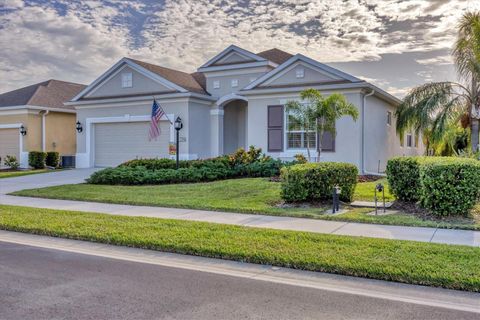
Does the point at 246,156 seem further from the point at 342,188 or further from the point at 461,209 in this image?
the point at 461,209

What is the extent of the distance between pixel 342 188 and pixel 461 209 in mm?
2998

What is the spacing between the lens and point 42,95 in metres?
26.9

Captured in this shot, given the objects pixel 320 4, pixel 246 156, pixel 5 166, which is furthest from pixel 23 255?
pixel 5 166

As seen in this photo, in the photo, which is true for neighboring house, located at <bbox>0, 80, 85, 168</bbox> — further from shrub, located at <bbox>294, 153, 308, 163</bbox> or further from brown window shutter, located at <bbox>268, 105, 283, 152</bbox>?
shrub, located at <bbox>294, 153, 308, 163</bbox>

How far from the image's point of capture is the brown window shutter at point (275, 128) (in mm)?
19203

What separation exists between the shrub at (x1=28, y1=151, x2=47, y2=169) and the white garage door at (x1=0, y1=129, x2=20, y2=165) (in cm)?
148

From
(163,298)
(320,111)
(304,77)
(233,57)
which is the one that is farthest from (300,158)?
(163,298)

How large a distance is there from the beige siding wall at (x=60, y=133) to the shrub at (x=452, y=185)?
22520mm

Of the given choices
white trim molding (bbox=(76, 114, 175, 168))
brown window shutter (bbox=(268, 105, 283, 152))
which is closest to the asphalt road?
brown window shutter (bbox=(268, 105, 283, 152))

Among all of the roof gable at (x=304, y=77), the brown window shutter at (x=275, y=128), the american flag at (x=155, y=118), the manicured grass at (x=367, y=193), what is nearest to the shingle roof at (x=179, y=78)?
the american flag at (x=155, y=118)

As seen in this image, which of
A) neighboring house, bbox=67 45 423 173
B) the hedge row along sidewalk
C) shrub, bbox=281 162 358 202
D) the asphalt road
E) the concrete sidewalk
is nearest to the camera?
the asphalt road

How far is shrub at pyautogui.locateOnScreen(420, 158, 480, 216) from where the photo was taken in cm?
915

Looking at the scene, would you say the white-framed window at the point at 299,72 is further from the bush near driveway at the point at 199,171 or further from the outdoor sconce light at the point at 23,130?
the outdoor sconce light at the point at 23,130

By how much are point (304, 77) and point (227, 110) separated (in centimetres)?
562
